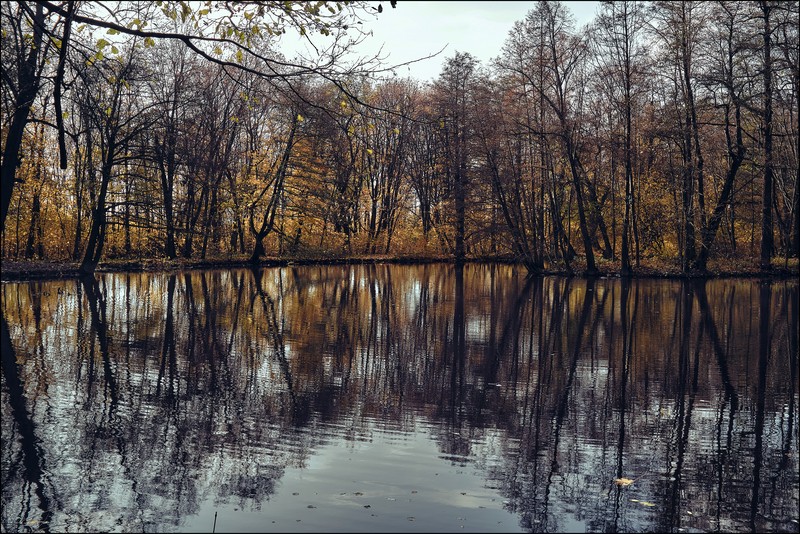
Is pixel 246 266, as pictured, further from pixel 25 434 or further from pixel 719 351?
pixel 25 434

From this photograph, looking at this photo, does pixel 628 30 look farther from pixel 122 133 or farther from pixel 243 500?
pixel 243 500

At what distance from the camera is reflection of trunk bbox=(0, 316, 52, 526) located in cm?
589

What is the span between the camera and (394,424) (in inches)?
336

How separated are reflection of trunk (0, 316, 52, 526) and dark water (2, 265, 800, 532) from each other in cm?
3

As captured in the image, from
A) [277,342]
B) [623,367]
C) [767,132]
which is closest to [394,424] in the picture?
[623,367]

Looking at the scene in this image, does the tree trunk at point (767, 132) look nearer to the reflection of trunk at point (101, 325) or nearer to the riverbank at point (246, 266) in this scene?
the riverbank at point (246, 266)

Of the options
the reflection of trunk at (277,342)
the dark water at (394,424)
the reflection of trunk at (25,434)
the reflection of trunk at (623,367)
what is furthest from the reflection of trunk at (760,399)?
the reflection of trunk at (25,434)

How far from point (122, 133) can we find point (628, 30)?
73.9 feet

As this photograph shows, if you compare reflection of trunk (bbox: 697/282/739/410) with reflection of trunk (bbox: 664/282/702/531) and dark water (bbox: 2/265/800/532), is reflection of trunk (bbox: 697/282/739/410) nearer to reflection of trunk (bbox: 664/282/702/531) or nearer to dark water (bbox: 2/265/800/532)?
dark water (bbox: 2/265/800/532)

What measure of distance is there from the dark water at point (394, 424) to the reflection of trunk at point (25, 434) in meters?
0.03

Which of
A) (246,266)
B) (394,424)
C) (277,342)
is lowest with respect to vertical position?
(394,424)

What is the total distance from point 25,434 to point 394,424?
3599 millimetres

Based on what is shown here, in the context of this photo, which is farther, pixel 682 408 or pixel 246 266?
pixel 246 266

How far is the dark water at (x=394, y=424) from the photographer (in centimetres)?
582
